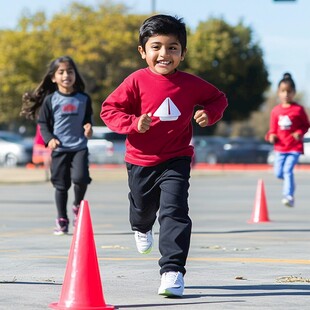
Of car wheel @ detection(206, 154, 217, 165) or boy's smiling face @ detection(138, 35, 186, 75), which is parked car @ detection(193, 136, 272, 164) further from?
boy's smiling face @ detection(138, 35, 186, 75)

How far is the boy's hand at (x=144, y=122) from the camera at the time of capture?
288 inches

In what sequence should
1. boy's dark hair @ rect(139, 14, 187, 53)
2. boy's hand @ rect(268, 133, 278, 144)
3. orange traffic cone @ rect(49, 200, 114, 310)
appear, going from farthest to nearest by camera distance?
boy's hand @ rect(268, 133, 278, 144) < boy's dark hair @ rect(139, 14, 187, 53) < orange traffic cone @ rect(49, 200, 114, 310)

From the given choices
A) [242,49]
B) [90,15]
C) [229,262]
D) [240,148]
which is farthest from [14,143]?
[229,262]

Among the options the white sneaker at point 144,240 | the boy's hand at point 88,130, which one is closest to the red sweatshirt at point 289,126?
the boy's hand at point 88,130

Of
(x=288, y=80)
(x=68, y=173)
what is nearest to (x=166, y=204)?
(x=68, y=173)

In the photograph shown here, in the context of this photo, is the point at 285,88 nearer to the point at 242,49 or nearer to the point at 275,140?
the point at 275,140

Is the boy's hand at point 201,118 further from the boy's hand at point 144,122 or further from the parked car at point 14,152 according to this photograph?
the parked car at point 14,152

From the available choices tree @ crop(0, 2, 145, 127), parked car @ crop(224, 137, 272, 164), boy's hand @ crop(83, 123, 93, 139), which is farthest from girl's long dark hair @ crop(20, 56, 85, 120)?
tree @ crop(0, 2, 145, 127)

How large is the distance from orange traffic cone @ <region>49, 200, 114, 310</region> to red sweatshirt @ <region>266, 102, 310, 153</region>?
1009cm

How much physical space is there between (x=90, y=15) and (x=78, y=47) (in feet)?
9.85

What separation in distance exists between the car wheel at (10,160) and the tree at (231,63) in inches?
785

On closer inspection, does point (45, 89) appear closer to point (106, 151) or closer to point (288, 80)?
point (288, 80)

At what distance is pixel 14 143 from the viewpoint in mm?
54000

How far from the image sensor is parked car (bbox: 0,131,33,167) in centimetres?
5316
